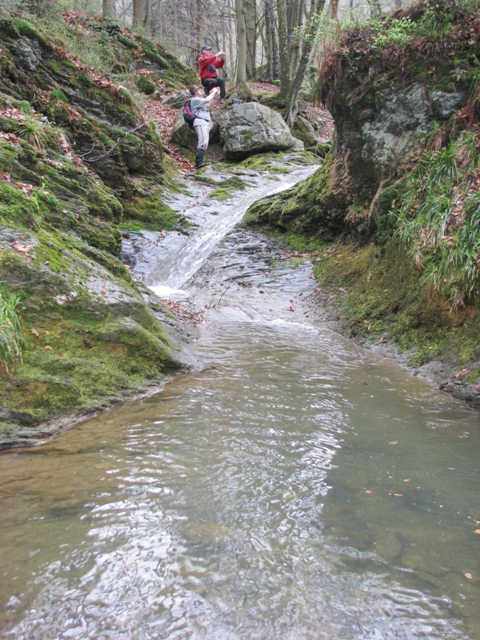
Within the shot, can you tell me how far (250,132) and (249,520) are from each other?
1672cm

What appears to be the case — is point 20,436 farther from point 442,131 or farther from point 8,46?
point 8,46

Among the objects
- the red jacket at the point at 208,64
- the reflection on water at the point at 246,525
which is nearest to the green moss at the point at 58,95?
the red jacket at the point at 208,64

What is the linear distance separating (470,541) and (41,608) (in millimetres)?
2121

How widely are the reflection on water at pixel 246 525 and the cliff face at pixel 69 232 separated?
56 cm

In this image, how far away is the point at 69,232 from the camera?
6.35 metres

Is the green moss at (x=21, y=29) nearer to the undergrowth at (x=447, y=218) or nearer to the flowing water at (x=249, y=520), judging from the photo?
the undergrowth at (x=447, y=218)

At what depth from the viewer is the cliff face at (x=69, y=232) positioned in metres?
3.82

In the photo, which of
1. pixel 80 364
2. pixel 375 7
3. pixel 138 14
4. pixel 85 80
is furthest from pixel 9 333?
pixel 138 14

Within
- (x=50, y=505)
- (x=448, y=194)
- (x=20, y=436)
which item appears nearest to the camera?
(x=50, y=505)

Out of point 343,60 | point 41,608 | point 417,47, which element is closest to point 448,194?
point 417,47

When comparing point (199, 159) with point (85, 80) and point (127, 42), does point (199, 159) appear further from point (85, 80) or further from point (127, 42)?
point (127, 42)

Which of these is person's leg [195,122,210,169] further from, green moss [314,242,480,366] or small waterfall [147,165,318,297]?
green moss [314,242,480,366]

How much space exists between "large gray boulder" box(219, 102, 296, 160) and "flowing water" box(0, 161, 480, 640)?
14.2m

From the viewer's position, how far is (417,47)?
6.99 m
